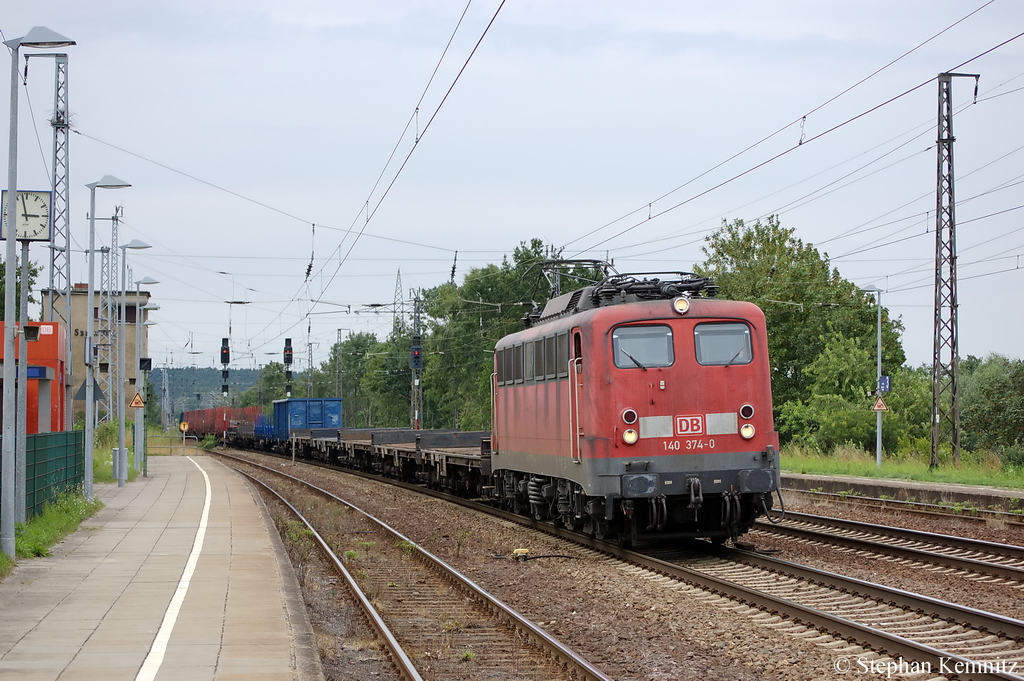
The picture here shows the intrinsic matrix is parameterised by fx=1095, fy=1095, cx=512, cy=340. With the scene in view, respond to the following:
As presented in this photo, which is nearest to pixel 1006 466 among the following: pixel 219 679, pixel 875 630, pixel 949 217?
pixel 949 217

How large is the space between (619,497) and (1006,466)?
14.5 meters

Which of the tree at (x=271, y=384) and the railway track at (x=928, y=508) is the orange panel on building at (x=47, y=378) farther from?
the tree at (x=271, y=384)

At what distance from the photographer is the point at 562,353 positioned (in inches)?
587

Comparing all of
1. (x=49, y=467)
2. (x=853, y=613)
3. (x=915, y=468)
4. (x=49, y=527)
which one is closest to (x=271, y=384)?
(x=915, y=468)

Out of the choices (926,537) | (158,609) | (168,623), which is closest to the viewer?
(168,623)

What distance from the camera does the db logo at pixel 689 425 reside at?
13422mm

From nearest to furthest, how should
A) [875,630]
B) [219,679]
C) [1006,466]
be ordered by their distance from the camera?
[219,679] < [875,630] < [1006,466]

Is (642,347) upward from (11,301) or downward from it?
downward

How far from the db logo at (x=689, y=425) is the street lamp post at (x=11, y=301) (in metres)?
8.16

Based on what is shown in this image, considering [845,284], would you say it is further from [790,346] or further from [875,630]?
[875,630]

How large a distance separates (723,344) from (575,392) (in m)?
1.97

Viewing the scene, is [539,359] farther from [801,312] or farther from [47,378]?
[801,312]

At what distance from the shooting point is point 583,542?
15711mm

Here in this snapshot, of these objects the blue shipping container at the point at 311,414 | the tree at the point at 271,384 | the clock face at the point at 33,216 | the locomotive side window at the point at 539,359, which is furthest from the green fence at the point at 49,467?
the tree at the point at 271,384
